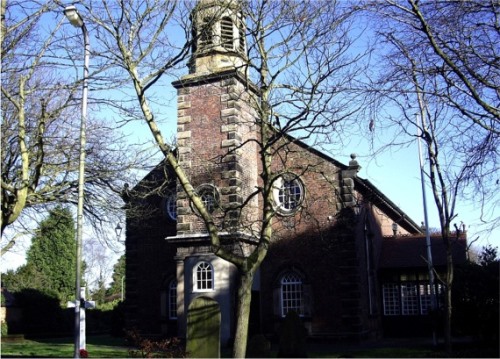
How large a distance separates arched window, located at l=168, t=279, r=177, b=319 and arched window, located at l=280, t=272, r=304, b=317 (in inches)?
232

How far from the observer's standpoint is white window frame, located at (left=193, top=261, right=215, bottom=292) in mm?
26625

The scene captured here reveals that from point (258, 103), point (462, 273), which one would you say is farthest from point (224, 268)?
point (258, 103)

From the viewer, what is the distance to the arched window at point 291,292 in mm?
28516

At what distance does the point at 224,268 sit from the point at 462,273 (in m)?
10.3

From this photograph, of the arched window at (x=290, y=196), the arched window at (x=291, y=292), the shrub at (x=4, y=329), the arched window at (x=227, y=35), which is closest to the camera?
the arched window at (x=227, y=35)

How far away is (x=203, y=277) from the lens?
26.9m

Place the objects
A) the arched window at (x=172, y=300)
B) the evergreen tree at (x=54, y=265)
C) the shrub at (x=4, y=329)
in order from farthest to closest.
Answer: the evergreen tree at (x=54, y=265), the shrub at (x=4, y=329), the arched window at (x=172, y=300)

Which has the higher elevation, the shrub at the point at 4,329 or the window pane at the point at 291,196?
the window pane at the point at 291,196

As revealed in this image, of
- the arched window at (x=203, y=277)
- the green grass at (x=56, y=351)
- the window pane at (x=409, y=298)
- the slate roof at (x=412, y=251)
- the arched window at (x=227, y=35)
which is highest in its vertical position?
the arched window at (x=227, y=35)

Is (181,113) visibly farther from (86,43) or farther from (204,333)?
(204,333)

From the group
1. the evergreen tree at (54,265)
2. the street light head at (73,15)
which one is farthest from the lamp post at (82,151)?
the evergreen tree at (54,265)

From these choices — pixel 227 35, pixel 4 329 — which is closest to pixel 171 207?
pixel 227 35

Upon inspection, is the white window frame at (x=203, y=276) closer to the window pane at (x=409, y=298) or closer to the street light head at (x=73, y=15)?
the window pane at (x=409, y=298)

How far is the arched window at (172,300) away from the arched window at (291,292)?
5.88 m
